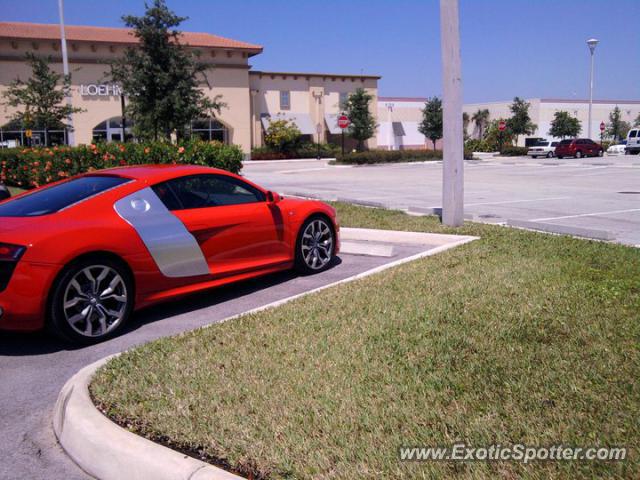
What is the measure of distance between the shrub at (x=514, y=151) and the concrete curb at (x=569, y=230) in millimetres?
45098

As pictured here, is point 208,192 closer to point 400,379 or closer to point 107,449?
point 400,379

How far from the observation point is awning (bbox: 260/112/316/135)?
5452 centimetres

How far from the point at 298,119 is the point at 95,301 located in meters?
51.9

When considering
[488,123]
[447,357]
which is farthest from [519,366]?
[488,123]

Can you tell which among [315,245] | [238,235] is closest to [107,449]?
[238,235]

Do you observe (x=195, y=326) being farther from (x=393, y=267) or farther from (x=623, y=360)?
(x=623, y=360)

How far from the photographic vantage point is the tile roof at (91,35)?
140ft

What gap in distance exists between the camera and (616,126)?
228ft

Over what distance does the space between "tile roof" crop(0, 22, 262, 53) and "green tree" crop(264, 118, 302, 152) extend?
6.57m

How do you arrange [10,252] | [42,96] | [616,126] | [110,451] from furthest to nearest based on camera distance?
[616,126] → [42,96] → [10,252] → [110,451]

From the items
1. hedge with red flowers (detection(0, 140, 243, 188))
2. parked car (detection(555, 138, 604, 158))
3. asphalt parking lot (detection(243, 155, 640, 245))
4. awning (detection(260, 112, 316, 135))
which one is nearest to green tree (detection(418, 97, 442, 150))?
awning (detection(260, 112, 316, 135))

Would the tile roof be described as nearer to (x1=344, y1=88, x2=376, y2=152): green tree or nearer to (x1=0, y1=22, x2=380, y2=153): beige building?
(x1=0, y1=22, x2=380, y2=153): beige building

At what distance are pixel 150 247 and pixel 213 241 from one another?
2.42 feet

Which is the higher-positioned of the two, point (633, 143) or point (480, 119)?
point (480, 119)
